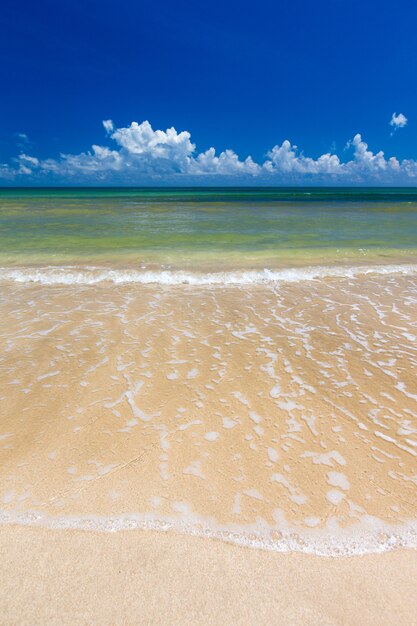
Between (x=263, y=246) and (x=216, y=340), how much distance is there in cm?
878

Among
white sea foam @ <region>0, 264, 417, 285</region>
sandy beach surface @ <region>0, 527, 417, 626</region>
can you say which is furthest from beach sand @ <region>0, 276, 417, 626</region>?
white sea foam @ <region>0, 264, 417, 285</region>

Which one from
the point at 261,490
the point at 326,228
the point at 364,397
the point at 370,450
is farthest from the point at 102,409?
the point at 326,228

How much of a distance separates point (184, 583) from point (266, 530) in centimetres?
67

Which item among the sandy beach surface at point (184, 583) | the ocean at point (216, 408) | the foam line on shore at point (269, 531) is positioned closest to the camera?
the sandy beach surface at point (184, 583)

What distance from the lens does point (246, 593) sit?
6.99 ft

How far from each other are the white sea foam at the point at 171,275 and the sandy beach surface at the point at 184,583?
715 centimetres

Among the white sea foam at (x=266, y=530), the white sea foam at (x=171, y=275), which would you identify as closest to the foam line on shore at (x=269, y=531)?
the white sea foam at (x=266, y=530)

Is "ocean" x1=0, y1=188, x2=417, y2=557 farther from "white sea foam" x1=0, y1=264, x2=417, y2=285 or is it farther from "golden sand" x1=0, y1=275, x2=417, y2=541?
"white sea foam" x1=0, y1=264, x2=417, y2=285

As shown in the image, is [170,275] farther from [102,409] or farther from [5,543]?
[5,543]

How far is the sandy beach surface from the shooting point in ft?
6.64

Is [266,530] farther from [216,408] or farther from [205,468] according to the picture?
[216,408]

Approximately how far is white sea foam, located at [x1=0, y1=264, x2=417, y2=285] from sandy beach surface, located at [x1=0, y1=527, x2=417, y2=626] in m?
7.15

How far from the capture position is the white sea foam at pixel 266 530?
241 centimetres

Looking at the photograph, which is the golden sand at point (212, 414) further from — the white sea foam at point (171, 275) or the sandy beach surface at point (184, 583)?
the white sea foam at point (171, 275)
